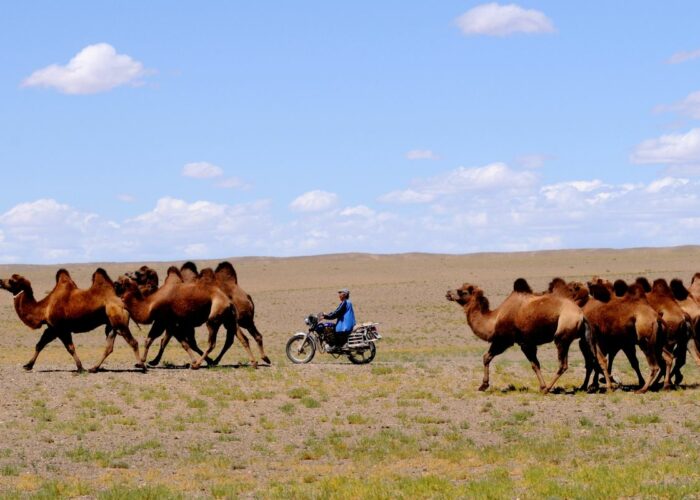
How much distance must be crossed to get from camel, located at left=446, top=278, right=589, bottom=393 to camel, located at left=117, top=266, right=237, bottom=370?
507 cm

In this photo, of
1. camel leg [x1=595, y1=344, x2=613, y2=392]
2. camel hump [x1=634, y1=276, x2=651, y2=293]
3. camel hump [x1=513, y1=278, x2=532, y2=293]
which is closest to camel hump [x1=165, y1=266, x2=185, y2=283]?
camel hump [x1=513, y1=278, x2=532, y2=293]

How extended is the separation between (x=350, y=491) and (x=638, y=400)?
848 centimetres

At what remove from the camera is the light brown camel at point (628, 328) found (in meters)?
19.4

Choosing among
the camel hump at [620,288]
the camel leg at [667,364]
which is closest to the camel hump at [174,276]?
the camel hump at [620,288]

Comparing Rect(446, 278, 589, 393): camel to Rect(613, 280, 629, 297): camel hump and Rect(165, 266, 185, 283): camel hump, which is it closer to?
Rect(613, 280, 629, 297): camel hump

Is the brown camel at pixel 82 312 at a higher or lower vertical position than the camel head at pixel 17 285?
lower

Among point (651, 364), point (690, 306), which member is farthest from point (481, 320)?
point (690, 306)

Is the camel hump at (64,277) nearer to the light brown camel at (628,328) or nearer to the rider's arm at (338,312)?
the rider's arm at (338,312)

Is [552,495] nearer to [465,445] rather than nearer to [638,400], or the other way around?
[465,445]

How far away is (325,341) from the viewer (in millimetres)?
25922

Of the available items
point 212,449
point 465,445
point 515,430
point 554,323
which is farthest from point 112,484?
point 554,323

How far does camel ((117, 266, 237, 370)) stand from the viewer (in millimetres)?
23047

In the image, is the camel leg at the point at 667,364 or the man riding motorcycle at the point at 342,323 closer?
the camel leg at the point at 667,364

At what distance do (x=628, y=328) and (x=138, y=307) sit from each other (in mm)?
9888
